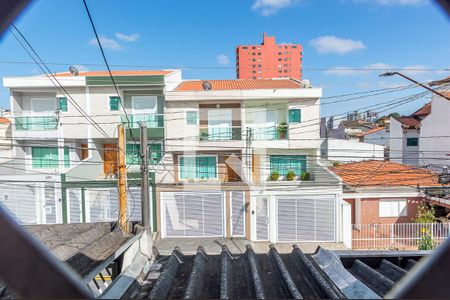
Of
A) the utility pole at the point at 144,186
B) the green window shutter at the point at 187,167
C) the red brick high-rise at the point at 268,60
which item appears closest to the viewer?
the utility pole at the point at 144,186

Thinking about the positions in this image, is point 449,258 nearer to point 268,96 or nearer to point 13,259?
point 13,259

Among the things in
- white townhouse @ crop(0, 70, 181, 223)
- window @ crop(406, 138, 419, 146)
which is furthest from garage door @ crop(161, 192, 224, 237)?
window @ crop(406, 138, 419, 146)

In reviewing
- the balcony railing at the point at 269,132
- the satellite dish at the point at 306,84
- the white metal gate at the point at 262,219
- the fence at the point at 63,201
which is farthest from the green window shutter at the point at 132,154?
the satellite dish at the point at 306,84

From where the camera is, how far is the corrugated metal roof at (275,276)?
1.76m

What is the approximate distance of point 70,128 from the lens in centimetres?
1377

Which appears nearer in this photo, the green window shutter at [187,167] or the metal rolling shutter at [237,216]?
the metal rolling shutter at [237,216]

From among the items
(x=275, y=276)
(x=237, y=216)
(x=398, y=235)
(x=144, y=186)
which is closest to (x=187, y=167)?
(x=237, y=216)

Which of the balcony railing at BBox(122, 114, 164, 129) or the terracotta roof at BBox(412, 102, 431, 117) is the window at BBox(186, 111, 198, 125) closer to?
the balcony railing at BBox(122, 114, 164, 129)

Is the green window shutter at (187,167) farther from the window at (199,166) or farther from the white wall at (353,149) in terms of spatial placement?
the white wall at (353,149)

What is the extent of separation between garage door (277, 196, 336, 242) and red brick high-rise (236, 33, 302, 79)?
20.3 meters

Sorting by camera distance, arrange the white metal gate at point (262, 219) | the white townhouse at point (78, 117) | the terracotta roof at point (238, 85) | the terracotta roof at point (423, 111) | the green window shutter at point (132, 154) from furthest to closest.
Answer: the terracotta roof at point (423, 111), the terracotta roof at point (238, 85), the white townhouse at point (78, 117), the green window shutter at point (132, 154), the white metal gate at point (262, 219)

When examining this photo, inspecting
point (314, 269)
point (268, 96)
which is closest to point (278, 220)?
point (268, 96)

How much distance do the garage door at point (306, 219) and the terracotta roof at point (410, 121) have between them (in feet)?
43.2

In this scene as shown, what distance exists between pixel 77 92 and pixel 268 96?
884cm
